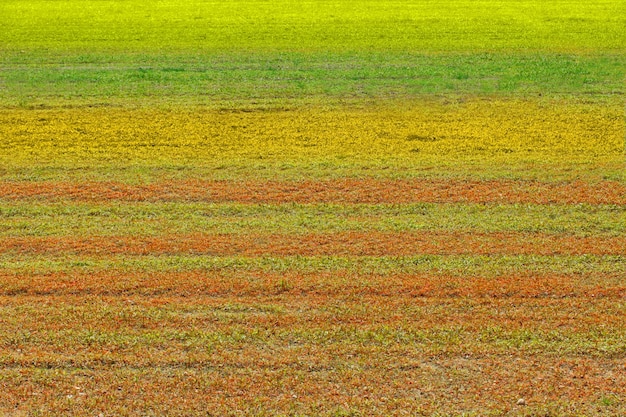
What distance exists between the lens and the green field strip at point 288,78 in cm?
2208

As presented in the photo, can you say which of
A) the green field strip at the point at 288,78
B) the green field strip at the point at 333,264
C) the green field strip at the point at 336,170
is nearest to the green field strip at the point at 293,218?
the green field strip at the point at 333,264

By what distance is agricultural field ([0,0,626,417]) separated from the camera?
10031 millimetres

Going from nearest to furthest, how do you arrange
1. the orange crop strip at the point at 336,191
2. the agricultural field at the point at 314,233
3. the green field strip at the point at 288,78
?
1. the agricultural field at the point at 314,233
2. the orange crop strip at the point at 336,191
3. the green field strip at the point at 288,78

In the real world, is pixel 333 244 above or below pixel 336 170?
below

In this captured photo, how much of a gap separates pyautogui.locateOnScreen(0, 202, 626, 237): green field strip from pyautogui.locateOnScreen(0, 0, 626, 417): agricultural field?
0.17 ft

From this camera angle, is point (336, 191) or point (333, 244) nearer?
point (333, 244)

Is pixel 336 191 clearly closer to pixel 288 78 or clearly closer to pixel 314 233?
pixel 314 233

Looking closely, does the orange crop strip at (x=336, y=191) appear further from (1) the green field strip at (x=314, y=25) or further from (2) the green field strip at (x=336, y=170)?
(1) the green field strip at (x=314, y=25)

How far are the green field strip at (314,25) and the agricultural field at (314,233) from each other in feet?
5.70

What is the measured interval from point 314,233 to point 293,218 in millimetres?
→ 749

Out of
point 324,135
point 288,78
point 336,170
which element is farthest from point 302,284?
point 288,78

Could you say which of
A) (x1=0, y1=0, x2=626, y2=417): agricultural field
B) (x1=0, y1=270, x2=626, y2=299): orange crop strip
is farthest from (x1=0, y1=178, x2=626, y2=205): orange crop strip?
A: (x1=0, y1=270, x2=626, y2=299): orange crop strip

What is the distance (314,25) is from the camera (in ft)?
106

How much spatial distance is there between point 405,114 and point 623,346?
10.8 metres
